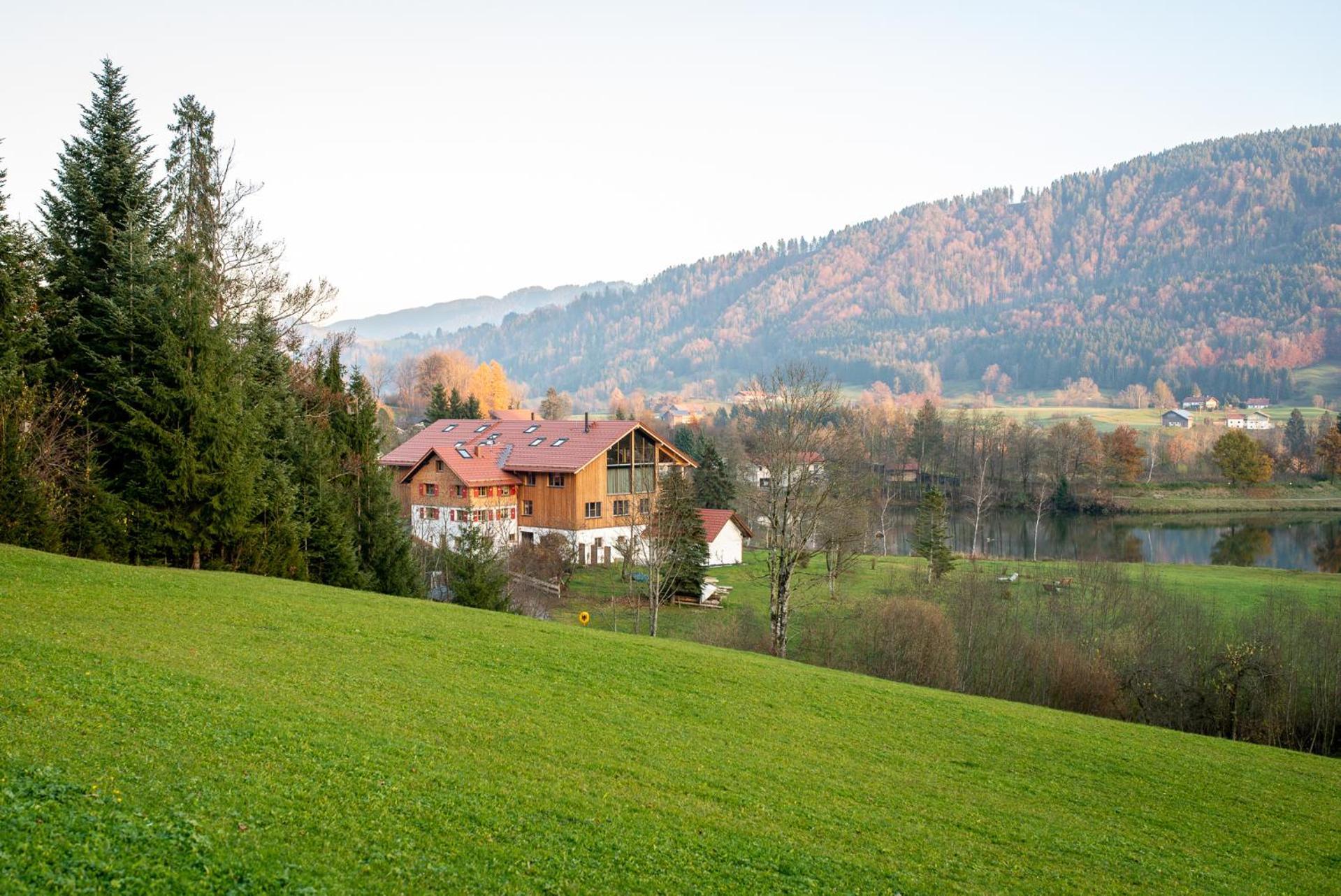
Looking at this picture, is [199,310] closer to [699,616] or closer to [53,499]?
[53,499]

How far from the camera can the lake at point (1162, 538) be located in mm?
65625

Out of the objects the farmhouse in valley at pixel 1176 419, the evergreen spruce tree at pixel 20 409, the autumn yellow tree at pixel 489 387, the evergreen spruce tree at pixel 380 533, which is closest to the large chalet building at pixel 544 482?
the evergreen spruce tree at pixel 380 533

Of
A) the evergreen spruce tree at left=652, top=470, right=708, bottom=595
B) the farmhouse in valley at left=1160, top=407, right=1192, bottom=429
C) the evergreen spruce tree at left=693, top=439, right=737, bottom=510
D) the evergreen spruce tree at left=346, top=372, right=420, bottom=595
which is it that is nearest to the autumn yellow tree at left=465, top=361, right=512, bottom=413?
the evergreen spruce tree at left=693, top=439, right=737, bottom=510

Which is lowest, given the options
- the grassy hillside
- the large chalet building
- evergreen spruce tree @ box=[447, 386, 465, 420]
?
the grassy hillside

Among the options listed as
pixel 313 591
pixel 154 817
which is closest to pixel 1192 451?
pixel 313 591

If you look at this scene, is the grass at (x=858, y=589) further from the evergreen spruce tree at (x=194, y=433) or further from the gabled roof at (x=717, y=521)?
the evergreen spruce tree at (x=194, y=433)

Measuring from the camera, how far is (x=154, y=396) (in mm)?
22844

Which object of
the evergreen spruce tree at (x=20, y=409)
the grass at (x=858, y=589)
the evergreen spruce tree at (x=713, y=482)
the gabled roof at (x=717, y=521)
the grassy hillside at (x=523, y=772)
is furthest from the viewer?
the evergreen spruce tree at (x=713, y=482)

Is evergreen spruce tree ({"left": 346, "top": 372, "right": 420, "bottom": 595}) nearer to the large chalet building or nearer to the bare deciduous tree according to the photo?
the bare deciduous tree

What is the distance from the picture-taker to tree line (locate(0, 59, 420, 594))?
21.8 m

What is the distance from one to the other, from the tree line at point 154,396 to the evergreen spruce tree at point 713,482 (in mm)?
38248

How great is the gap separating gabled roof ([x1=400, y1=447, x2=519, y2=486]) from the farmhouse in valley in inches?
6014

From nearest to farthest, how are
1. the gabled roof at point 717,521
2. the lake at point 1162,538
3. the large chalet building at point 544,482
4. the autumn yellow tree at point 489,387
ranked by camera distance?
the large chalet building at point 544,482 < the gabled roof at point 717,521 < the lake at point 1162,538 < the autumn yellow tree at point 489,387

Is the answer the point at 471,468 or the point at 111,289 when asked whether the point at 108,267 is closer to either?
the point at 111,289
